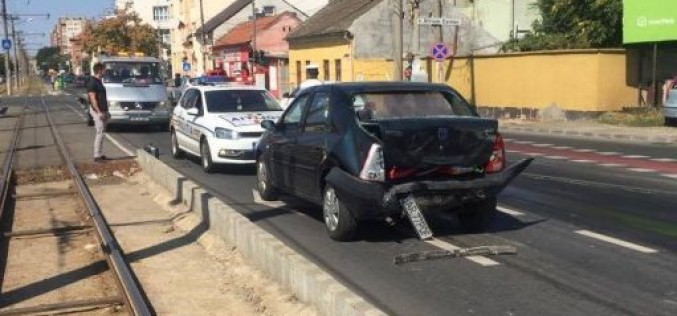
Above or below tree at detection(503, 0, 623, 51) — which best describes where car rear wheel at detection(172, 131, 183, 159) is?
below

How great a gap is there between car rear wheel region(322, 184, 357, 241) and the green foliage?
161m

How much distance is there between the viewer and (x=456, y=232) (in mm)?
8422

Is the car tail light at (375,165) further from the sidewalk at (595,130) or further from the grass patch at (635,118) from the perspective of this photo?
the grass patch at (635,118)

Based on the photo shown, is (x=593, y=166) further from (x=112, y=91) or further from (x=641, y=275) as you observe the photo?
(x=112, y=91)

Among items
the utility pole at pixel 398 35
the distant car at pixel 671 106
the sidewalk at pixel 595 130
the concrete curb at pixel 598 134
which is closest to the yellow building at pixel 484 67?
the sidewalk at pixel 595 130

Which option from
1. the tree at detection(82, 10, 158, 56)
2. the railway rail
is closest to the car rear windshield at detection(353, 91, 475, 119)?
the railway rail

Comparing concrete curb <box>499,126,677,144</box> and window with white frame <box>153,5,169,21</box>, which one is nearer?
concrete curb <box>499,126,677,144</box>

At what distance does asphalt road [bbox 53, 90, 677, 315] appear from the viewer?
585 centimetres

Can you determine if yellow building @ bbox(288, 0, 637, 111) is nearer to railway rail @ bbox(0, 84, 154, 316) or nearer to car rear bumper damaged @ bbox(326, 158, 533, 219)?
railway rail @ bbox(0, 84, 154, 316)

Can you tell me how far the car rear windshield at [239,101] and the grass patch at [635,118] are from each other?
1467 cm

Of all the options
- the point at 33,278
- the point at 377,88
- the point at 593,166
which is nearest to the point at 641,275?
the point at 377,88

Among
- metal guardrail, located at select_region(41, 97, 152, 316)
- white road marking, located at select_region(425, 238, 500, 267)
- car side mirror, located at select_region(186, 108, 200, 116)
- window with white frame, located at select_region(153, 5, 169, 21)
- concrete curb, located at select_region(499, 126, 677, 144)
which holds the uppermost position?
window with white frame, located at select_region(153, 5, 169, 21)

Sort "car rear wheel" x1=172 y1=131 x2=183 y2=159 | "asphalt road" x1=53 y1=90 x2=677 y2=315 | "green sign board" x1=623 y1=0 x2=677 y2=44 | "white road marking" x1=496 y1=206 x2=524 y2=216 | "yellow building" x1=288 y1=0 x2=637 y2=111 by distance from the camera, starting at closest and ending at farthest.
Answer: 1. "asphalt road" x1=53 y1=90 x2=677 y2=315
2. "white road marking" x1=496 y1=206 x2=524 y2=216
3. "car rear wheel" x1=172 y1=131 x2=183 y2=159
4. "yellow building" x1=288 y1=0 x2=637 y2=111
5. "green sign board" x1=623 y1=0 x2=677 y2=44

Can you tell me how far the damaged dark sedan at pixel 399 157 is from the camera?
7.39m
